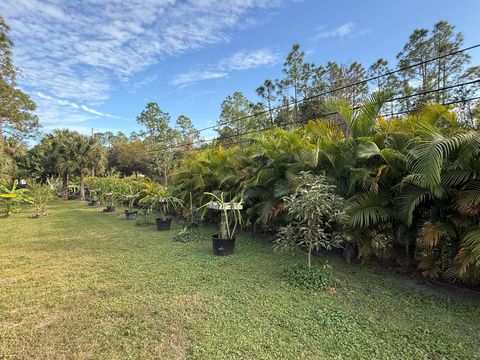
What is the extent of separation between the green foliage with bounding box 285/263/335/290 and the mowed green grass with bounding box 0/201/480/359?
0.11 metres

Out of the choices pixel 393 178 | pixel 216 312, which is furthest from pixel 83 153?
pixel 393 178

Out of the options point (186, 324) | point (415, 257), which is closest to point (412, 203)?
point (415, 257)

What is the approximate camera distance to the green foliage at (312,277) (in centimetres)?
326

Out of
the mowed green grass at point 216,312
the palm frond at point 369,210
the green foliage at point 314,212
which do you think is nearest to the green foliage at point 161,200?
the mowed green grass at point 216,312

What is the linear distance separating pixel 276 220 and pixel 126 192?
8.83 metres

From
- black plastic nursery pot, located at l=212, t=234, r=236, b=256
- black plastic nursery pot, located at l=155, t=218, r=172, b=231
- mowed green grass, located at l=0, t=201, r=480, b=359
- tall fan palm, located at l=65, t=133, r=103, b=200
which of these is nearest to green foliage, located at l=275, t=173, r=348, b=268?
mowed green grass, located at l=0, t=201, r=480, b=359

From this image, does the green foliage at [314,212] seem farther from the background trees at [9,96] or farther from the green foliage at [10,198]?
the background trees at [9,96]

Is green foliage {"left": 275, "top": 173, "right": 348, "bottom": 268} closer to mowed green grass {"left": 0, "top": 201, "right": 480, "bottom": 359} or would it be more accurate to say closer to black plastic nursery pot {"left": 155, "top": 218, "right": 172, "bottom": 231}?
mowed green grass {"left": 0, "top": 201, "right": 480, "bottom": 359}

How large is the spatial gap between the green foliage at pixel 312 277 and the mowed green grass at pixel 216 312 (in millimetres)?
108

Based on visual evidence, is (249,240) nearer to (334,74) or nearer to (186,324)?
(186,324)

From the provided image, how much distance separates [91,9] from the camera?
7.30m

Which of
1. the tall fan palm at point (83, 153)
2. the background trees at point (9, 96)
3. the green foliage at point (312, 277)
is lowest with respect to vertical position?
the green foliage at point (312, 277)

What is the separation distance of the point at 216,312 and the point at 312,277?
1369 millimetres

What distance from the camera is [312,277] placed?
3.36 m
